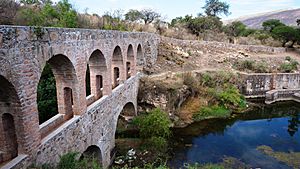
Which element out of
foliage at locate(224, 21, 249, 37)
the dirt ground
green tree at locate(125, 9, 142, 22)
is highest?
green tree at locate(125, 9, 142, 22)

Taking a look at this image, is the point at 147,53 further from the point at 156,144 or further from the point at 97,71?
the point at 97,71

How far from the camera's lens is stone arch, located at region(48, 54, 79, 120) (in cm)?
747

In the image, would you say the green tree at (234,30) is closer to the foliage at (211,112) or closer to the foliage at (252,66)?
the foliage at (252,66)

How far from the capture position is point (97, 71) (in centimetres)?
1036

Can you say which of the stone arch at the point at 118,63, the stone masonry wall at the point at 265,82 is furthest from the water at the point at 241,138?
the stone arch at the point at 118,63

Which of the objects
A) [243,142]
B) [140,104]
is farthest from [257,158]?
[140,104]

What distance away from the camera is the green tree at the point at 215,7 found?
41.9 meters

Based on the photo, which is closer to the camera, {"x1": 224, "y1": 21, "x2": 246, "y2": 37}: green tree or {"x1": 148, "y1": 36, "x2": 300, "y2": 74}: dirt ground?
{"x1": 148, "y1": 36, "x2": 300, "y2": 74}: dirt ground

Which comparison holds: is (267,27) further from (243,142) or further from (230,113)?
(243,142)

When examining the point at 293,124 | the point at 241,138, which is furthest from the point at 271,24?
the point at 241,138

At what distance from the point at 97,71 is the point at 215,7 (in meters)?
36.4

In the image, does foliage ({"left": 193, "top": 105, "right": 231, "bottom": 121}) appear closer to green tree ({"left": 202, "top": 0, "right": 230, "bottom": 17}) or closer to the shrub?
the shrub

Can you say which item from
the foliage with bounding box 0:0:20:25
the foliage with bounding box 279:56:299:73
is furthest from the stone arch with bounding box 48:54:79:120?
the foliage with bounding box 279:56:299:73

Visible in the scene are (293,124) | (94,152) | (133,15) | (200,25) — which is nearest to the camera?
(94,152)
